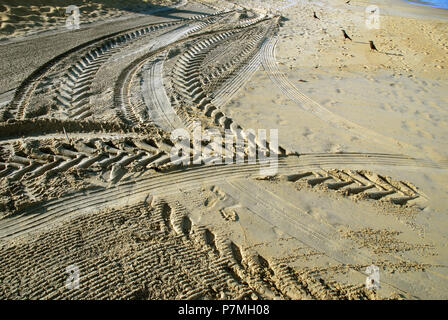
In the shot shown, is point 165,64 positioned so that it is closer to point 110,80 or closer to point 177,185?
point 110,80

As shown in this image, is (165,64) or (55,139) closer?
(55,139)

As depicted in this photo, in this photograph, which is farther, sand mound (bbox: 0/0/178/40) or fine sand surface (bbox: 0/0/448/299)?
sand mound (bbox: 0/0/178/40)

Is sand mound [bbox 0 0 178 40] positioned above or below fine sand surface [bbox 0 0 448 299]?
above

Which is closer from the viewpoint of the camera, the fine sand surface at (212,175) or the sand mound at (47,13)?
the fine sand surface at (212,175)

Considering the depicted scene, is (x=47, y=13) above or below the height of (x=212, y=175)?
above

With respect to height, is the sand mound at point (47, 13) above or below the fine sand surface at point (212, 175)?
above

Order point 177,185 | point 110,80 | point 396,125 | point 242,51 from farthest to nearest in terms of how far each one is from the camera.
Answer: point 242,51 → point 110,80 → point 396,125 → point 177,185

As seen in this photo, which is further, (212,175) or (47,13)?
(47,13)
